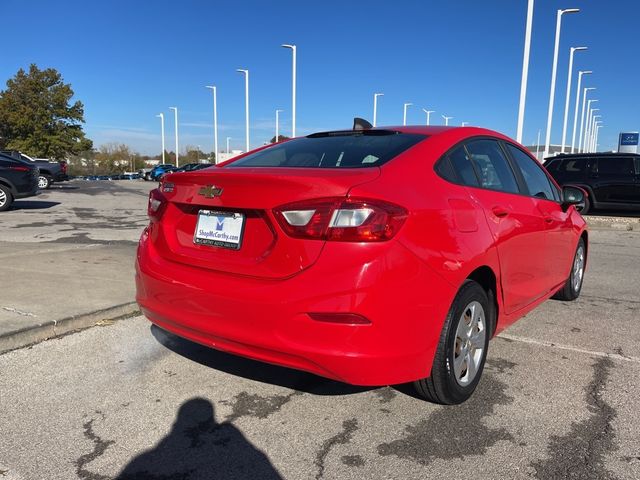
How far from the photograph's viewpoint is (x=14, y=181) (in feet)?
45.5

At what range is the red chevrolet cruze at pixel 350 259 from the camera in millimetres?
2506

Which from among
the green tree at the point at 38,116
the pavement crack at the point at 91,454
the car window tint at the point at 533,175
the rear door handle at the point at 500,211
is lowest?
the pavement crack at the point at 91,454

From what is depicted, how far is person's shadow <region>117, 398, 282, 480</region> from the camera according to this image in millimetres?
2449

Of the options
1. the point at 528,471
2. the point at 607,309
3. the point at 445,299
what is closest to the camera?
the point at 528,471

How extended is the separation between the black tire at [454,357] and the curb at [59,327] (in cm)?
282

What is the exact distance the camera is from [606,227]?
12922mm

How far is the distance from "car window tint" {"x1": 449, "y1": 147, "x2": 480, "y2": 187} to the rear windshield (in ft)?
0.75

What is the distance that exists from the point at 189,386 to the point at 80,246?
5.46 metres

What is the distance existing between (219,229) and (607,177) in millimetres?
13984

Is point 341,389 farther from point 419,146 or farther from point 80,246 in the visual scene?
point 80,246

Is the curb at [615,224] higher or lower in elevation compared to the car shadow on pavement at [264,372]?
higher

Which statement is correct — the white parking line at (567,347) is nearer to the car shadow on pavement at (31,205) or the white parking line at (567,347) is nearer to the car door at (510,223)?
the car door at (510,223)

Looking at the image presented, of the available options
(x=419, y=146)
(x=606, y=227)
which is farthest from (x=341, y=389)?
(x=606, y=227)

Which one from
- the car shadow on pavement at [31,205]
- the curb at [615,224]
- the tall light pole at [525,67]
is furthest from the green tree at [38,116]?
the curb at [615,224]
